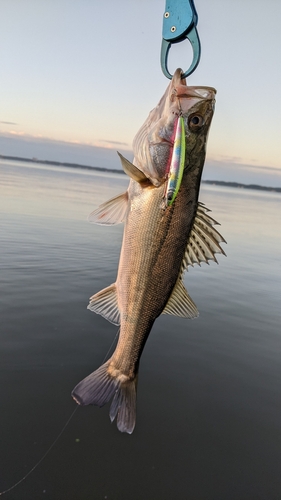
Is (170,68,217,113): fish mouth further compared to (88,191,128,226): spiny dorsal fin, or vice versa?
(88,191,128,226): spiny dorsal fin

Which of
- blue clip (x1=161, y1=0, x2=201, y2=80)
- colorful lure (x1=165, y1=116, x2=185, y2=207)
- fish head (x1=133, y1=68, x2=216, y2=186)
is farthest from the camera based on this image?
fish head (x1=133, y1=68, x2=216, y2=186)

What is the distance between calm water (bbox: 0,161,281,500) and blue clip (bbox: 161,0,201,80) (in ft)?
13.6

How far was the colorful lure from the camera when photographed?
2330mm

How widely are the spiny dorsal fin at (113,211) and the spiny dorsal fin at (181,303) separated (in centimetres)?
71

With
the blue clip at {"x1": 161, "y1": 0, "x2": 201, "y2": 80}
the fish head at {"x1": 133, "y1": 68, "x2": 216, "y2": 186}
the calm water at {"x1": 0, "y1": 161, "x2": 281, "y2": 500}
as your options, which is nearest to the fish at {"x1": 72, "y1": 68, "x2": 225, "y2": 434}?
the fish head at {"x1": 133, "y1": 68, "x2": 216, "y2": 186}

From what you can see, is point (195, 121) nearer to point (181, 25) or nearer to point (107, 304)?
point (181, 25)

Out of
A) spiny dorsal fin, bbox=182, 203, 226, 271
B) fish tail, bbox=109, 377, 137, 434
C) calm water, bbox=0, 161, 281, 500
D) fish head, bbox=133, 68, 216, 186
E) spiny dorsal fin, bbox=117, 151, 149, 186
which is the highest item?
fish head, bbox=133, 68, 216, 186

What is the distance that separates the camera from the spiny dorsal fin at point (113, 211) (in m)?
2.72

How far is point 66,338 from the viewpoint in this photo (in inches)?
242

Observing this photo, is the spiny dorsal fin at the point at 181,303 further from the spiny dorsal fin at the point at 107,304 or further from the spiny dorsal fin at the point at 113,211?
the spiny dorsal fin at the point at 113,211

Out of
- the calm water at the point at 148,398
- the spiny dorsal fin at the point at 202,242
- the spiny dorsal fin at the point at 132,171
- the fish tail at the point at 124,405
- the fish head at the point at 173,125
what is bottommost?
the calm water at the point at 148,398

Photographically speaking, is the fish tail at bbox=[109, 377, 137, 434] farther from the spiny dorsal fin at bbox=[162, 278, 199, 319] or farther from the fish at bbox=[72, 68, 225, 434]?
the spiny dorsal fin at bbox=[162, 278, 199, 319]

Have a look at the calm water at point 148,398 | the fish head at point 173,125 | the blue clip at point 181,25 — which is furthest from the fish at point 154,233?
the calm water at point 148,398

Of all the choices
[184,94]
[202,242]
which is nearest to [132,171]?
[184,94]
